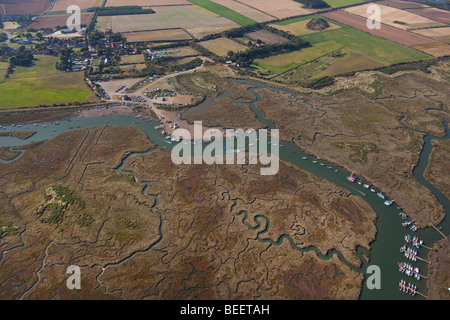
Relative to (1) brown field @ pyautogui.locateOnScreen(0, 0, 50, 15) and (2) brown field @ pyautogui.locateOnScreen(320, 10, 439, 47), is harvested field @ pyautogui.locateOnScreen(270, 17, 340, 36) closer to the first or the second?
(2) brown field @ pyautogui.locateOnScreen(320, 10, 439, 47)

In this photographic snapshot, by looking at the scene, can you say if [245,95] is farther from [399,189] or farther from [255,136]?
[399,189]

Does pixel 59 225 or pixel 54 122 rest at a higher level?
pixel 54 122

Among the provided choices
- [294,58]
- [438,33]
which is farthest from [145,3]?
[438,33]

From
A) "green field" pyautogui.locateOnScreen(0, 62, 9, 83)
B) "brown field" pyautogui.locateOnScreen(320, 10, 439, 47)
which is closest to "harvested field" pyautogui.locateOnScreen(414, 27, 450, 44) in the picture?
"brown field" pyautogui.locateOnScreen(320, 10, 439, 47)

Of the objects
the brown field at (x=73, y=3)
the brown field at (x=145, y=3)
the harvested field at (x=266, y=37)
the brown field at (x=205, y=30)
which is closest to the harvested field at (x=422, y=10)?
the harvested field at (x=266, y=37)

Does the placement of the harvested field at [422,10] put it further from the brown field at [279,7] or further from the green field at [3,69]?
the green field at [3,69]
